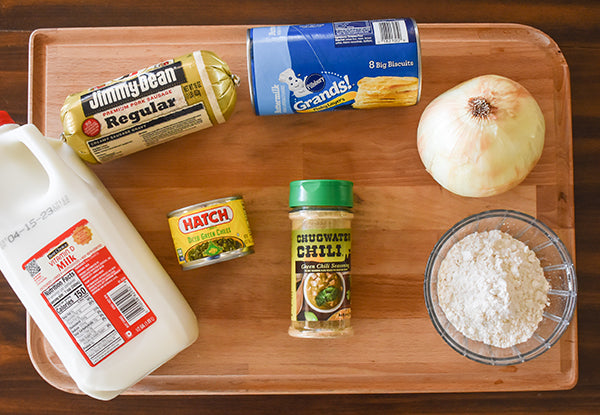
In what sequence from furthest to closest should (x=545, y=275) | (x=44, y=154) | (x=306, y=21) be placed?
1. (x=306, y=21)
2. (x=545, y=275)
3. (x=44, y=154)

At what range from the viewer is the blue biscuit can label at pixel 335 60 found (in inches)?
33.0

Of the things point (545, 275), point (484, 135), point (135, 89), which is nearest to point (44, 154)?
point (135, 89)

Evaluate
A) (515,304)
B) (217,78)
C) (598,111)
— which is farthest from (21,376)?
(598,111)

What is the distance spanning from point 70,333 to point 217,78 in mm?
514

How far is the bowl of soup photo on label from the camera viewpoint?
0.86 m

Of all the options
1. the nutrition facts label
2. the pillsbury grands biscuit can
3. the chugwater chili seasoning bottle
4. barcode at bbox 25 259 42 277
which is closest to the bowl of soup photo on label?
the chugwater chili seasoning bottle

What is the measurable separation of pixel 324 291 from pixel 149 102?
0.46m

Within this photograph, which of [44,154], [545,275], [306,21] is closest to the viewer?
[44,154]

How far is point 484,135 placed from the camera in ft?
2.62

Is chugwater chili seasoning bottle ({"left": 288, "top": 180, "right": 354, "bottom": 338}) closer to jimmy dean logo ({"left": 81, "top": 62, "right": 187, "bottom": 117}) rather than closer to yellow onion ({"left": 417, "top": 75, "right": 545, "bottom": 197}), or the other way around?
yellow onion ({"left": 417, "top": 75, "right": 545, "bottom": 197})

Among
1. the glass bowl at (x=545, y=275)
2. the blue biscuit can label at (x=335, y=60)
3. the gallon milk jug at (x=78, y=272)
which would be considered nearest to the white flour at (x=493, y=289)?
the glass bowl at (x=545, y=275)

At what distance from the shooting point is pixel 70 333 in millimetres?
821

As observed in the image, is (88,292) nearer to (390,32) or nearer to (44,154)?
(44,154)

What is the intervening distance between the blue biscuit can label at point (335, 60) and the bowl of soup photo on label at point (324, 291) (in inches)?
13.1
